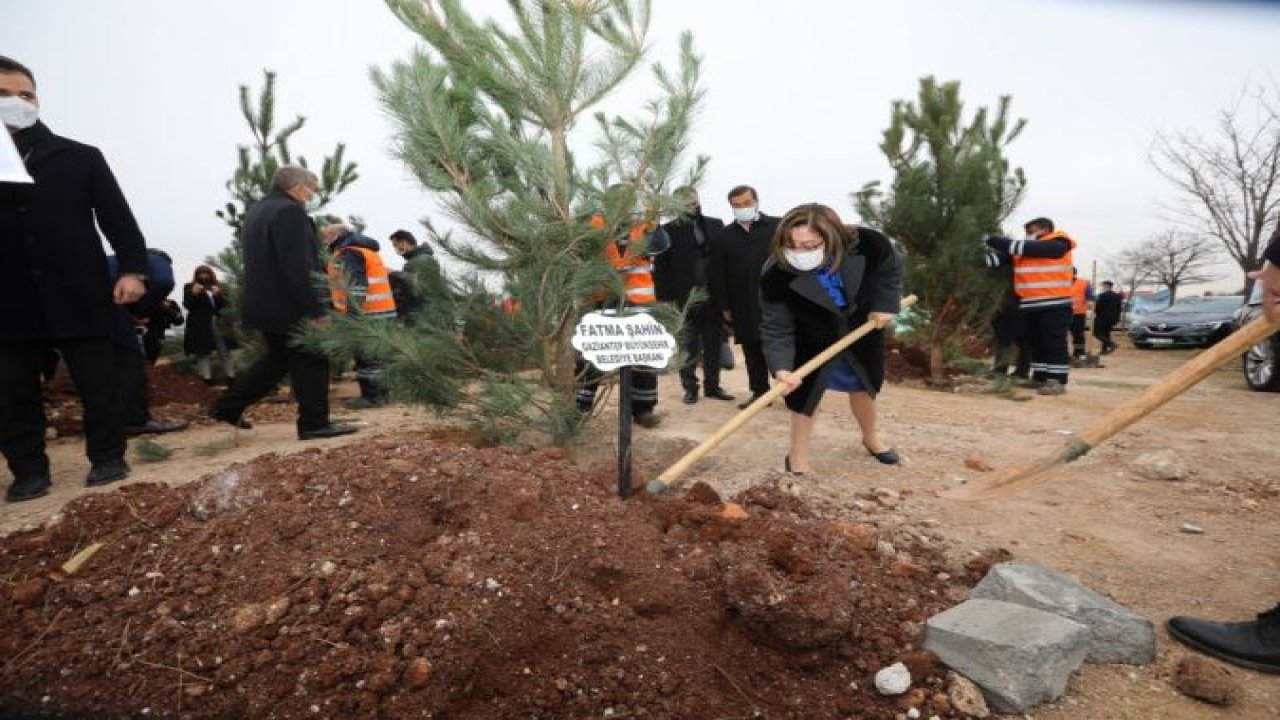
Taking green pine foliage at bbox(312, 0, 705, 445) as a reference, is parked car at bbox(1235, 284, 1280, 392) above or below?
below

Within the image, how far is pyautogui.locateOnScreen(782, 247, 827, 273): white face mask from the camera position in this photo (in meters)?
2.84

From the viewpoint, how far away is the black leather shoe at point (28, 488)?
2824 mm

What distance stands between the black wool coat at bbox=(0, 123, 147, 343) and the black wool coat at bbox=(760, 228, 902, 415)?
3.10 meters

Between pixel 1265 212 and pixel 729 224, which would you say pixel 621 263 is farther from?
pixel 1265 212

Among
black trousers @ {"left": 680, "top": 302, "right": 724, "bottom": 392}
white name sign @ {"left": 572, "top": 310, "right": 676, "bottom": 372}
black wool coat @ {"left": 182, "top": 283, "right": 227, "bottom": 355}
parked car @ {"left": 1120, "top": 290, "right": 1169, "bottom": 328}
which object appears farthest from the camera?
parked car @ {"left": 1120, "top": 290, "right": 1169, "bottom": 328}

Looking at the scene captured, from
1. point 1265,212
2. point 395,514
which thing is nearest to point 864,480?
point 395,514

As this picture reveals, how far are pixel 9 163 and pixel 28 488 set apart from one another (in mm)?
1621

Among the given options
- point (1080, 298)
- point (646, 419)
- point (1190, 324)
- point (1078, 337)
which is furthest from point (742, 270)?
point (1190, 324)

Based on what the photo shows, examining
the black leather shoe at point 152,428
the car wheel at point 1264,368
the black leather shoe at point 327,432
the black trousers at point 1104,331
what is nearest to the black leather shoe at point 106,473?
the black leather shoe at point 327,432

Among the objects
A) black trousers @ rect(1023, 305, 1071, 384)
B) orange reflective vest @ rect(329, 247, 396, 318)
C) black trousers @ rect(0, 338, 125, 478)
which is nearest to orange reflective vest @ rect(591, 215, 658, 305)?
black trousers @ rect(0, 338, 125, 478)

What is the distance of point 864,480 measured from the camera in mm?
3131

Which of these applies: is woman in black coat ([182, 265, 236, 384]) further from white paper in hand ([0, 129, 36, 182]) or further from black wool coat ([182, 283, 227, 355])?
white paper in hand ([0, 129, 36, 182])

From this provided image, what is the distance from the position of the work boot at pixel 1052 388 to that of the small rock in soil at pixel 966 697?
211 inches

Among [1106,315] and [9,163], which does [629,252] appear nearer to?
[9,163]
